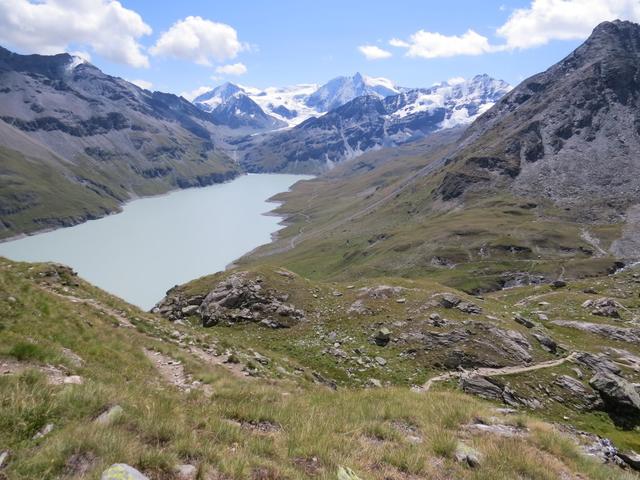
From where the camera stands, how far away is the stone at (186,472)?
770 centimetres

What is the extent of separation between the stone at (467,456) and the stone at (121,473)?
747cm

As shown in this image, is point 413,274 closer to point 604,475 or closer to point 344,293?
point 344,293

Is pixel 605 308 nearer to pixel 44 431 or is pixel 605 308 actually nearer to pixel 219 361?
pixel 219 361

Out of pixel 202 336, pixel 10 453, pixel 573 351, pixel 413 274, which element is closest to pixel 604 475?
pixel 10 453

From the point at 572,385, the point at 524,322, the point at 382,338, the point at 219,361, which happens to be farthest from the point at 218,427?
the point at 524,322

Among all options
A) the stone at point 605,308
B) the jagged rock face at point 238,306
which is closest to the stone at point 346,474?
the jagged rock face at point 238,306

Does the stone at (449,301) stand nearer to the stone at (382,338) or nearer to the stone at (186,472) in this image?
the stone at (382,338)

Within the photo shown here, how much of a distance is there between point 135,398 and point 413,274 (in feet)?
499

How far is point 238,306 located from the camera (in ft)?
149

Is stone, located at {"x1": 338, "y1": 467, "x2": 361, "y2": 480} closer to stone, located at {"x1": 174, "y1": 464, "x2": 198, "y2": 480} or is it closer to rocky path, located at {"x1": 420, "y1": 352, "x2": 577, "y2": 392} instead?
stone, located at {"x1": 174, "y1": 464, "x2": 198, "y2": 480}

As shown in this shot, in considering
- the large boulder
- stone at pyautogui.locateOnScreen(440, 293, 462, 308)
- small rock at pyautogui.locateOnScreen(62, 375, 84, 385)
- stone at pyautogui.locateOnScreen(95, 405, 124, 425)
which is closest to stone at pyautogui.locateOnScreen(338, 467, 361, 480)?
stone at pyautogui.locateOnScreen(95, 405, 124, 425)

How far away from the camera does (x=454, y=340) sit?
3800 centimetres

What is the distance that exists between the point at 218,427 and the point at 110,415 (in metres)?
2.31

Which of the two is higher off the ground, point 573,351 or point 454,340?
Answer: point 454,340
